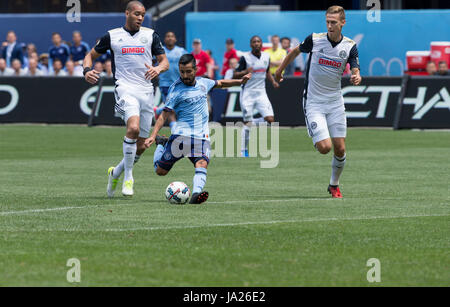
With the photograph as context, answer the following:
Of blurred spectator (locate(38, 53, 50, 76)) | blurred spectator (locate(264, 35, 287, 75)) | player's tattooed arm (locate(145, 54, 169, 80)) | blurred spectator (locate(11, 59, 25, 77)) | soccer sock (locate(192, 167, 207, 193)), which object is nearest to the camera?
soccer sock (locate(192, 167, 207, 193))

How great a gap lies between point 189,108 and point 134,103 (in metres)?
0.91

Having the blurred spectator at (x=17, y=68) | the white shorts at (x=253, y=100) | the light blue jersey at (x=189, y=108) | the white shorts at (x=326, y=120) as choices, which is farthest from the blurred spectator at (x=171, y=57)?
the light blue jersey at (x=189, y=108)

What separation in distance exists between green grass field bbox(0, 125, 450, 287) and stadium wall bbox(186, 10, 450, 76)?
12688mm

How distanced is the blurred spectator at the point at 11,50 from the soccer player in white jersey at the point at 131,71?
1899cm

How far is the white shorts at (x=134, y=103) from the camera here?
13641mm

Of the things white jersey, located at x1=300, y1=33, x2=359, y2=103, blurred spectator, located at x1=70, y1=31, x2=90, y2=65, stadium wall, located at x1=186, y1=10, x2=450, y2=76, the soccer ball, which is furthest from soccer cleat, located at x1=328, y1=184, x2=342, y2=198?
blurred spectator, located at x1=70, y1=31, x2=90, y2=65

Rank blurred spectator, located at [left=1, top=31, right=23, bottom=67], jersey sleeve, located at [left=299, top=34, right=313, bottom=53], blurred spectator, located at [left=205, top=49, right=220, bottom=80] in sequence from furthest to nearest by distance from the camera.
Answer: blurred spectator, located at [left=1, top=31, right=23, bottom=67] → blurred spectator, located at [left=205, top=49, right=220, bottom=80] → jersey sleeve, located at [left=299, top=34, right=313, bottom=53]

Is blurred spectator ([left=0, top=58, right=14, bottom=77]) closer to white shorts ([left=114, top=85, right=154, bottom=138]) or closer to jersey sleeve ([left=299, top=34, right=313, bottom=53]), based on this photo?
white shorts ([left=114, top=85, right=154, bottom=138])

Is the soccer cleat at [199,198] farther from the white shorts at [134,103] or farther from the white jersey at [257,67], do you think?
the white jersey at [257,67]

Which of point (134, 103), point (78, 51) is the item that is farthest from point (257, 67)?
point (78, 51)

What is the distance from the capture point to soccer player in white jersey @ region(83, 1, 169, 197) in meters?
13.6

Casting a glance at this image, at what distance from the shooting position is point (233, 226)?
10664mm
